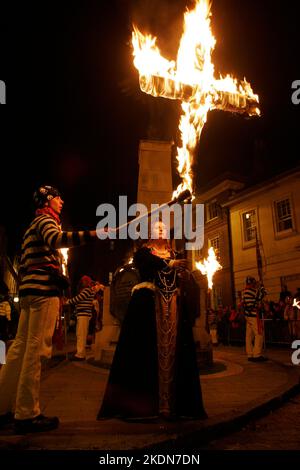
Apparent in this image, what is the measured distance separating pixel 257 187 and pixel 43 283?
22.2 meters

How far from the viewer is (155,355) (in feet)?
13.5

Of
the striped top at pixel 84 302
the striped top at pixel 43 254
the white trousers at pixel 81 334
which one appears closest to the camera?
the striped top at pixel 43 254

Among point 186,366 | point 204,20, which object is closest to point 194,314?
point 186,366

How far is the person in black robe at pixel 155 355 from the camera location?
3949mm

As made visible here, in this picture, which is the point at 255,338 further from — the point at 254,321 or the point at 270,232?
the point at 270,232

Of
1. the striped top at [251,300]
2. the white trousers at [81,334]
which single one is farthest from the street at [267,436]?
the white trousers at [81,334]

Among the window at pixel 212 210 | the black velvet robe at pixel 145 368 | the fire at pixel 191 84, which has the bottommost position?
the black velvet robe at pixel 145 368

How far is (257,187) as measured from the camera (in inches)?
952

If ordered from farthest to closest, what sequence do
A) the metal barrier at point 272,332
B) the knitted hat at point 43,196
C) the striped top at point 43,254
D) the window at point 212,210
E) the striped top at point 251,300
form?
the window at point 212,210
the metal barrier at point 272,332
the striped top at point 251,300
the knitted hat at point 43,196
the striped top at point 43,254

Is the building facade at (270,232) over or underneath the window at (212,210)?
underneath

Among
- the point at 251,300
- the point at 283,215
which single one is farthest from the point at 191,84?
the point at 283,215

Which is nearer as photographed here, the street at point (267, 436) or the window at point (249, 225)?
the street at point (267, 436)

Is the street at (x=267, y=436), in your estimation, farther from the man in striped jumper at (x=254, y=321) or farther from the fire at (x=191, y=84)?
the man in striped jumper at (x=254, y=321)
